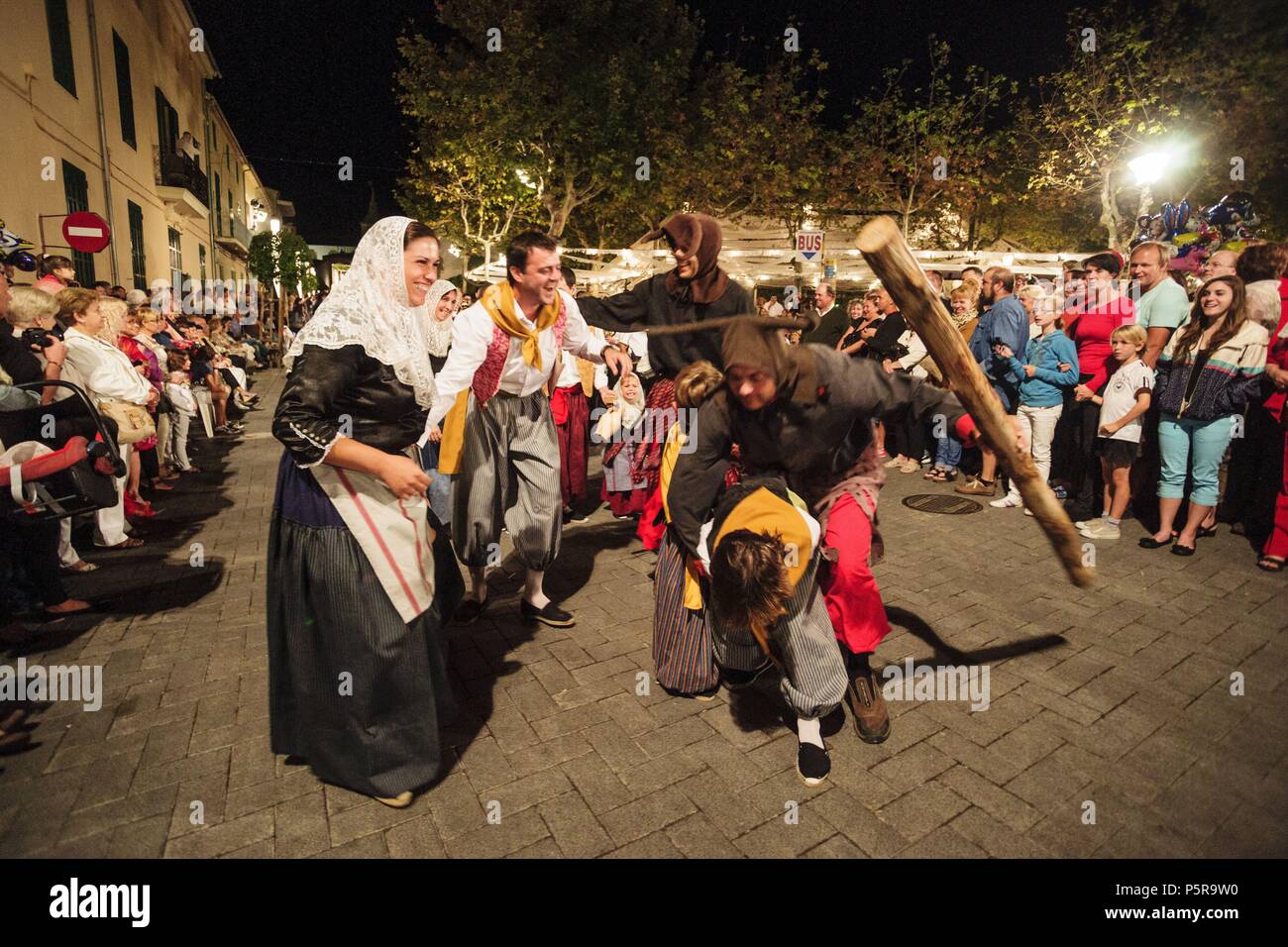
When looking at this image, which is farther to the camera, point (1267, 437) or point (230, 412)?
point (230, 412)

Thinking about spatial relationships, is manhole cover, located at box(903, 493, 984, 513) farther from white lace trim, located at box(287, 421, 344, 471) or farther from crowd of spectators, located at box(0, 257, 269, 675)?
crowd of spectators, located at box(0, 257, 269, 675)

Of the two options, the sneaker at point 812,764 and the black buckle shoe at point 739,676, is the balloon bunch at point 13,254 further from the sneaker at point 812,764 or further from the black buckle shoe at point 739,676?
the sneaker at point 812,764

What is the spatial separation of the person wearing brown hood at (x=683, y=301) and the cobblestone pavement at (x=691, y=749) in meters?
1.65

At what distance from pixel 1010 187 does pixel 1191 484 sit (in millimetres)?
23390

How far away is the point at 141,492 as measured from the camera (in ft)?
24.2

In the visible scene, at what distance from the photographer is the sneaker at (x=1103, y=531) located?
228 inches

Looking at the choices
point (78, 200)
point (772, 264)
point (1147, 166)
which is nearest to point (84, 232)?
point (78, 200)

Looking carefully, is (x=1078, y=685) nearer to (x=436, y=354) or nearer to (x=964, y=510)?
(x=964, y=510)

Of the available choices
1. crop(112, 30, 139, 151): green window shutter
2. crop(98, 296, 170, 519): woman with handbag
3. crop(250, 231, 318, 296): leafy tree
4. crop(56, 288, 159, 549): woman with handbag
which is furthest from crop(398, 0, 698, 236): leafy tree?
crop(56, 288, 159, 549): woman with handbag

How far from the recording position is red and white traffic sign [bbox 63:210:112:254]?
10586 millimetres

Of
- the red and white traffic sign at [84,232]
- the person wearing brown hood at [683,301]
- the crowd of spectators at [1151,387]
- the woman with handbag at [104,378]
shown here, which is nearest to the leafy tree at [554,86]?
the red and white traffic sign at [84,232]
